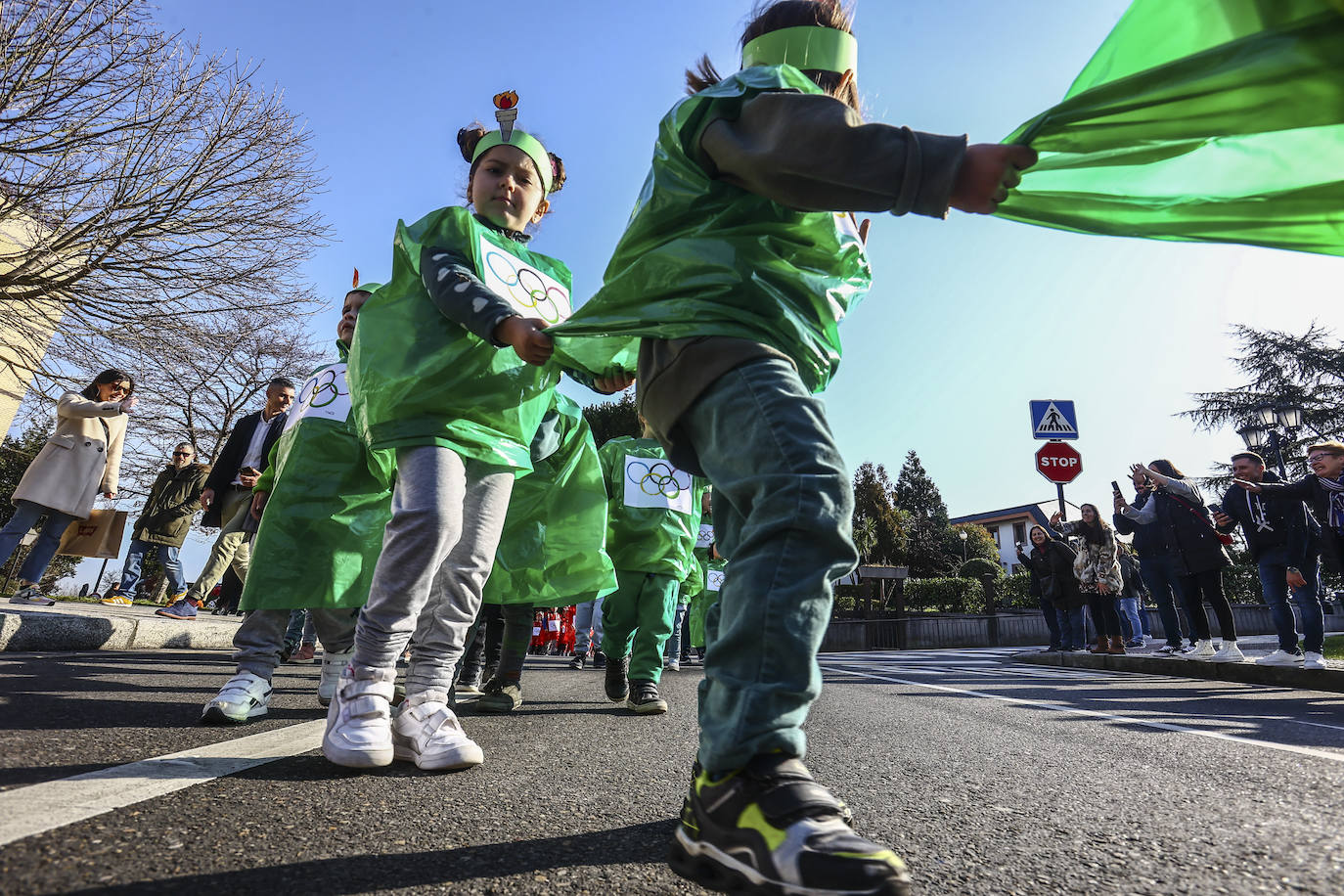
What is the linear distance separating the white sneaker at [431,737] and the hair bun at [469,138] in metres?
2.12

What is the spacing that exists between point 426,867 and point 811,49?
1964 mm

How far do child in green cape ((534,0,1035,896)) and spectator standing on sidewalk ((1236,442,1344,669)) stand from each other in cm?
699

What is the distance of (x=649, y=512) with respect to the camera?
16.1 feet

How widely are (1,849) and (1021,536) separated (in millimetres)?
69986

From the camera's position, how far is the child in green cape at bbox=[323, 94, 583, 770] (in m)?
2.10

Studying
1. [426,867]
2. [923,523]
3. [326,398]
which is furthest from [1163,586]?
[923,523]

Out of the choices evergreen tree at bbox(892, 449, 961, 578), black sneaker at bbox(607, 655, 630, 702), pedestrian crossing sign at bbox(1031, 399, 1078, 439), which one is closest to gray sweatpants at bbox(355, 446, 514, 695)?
black sneaker at bbox(607, 655, 630, 702)

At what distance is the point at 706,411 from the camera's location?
1.49 m

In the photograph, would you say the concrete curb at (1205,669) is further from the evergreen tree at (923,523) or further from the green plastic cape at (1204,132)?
the evergreen tree at (923,523)

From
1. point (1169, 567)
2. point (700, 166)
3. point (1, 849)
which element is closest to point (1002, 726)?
point (700, 166)

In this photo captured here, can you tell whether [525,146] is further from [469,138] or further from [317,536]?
[317,536]

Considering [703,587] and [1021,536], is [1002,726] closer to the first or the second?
[703,587]

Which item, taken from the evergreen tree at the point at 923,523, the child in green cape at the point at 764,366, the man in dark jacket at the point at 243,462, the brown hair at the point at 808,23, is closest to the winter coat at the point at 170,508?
the man in dark jacket at the point at 243,462

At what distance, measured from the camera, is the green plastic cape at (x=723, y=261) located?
1.52m
